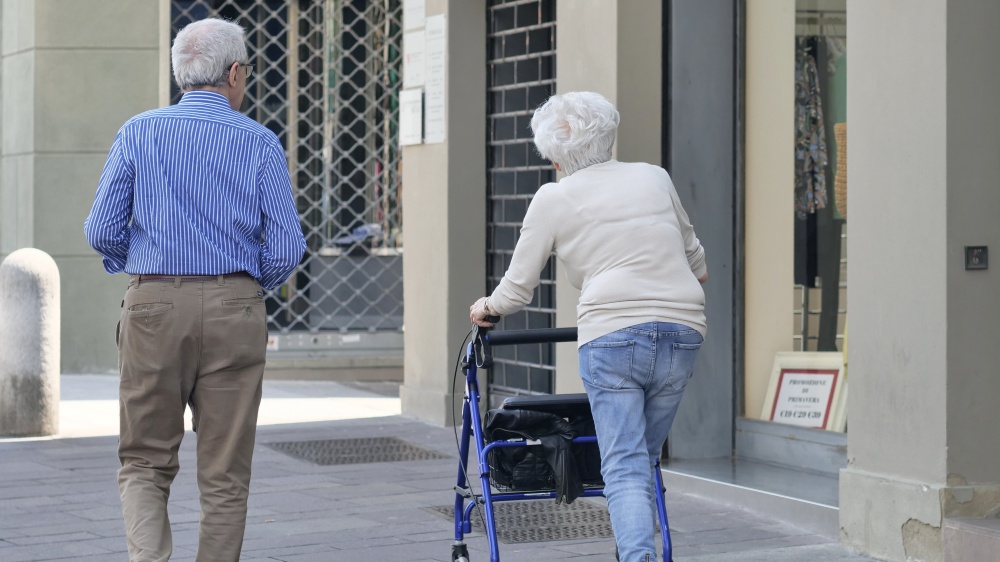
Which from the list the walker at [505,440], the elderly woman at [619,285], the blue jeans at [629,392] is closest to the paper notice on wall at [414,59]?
the walker at [505,440]

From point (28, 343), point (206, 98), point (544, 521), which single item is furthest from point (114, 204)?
point (28, 343)

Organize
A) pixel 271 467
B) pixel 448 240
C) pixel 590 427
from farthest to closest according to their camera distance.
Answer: pixel 448 240, pixel 271 467, pixel 590 427

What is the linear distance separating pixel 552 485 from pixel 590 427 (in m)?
0.27

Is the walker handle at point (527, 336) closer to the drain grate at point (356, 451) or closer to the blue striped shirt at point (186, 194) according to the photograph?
the blue striped shirt at point (186, 194)

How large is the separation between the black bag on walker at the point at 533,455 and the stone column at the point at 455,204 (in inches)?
212

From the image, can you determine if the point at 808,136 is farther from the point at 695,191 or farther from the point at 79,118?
the point at 79,118

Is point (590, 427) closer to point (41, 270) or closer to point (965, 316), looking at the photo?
point (965, 316)

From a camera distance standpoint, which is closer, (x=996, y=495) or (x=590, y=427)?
(x=590, y=427)

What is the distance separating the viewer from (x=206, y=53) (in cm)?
464

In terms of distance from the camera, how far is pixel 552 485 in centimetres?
479

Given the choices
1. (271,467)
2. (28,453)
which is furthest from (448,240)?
(28,453)

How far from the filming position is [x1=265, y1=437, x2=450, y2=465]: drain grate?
8875mm

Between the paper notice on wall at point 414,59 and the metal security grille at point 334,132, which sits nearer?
the paper notice on wall at point 414,59

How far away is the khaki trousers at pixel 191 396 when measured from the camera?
4.51 metres
